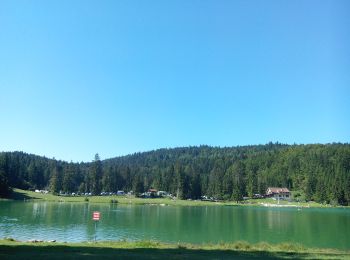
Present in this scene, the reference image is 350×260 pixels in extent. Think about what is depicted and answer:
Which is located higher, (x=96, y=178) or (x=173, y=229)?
(x=96, y=178)

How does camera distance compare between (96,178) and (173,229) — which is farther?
(96,178)

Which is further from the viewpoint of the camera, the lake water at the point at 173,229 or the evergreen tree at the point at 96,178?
the evergreen tree at the point at 96,178

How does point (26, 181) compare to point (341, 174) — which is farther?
point (26, 181)

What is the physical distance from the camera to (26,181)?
7490 inches

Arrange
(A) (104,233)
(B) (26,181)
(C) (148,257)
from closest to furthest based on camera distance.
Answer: (C) (148,257), (A) (104,233), (B) (26,181)

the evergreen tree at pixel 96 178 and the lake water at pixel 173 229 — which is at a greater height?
the evergreen tree at pixel 96 178

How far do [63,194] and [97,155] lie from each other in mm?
21809

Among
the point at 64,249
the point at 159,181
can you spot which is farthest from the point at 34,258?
the point at 159,181

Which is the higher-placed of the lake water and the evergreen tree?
the evergreen tree

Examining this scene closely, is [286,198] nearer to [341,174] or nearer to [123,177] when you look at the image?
[341,174]

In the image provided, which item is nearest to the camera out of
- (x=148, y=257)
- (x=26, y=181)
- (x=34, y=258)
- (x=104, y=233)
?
(x=34, y=258)

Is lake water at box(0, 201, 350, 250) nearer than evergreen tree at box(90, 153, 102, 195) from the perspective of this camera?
Yes

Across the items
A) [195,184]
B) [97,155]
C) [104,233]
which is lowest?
[104,233]

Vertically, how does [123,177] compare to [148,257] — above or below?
above
